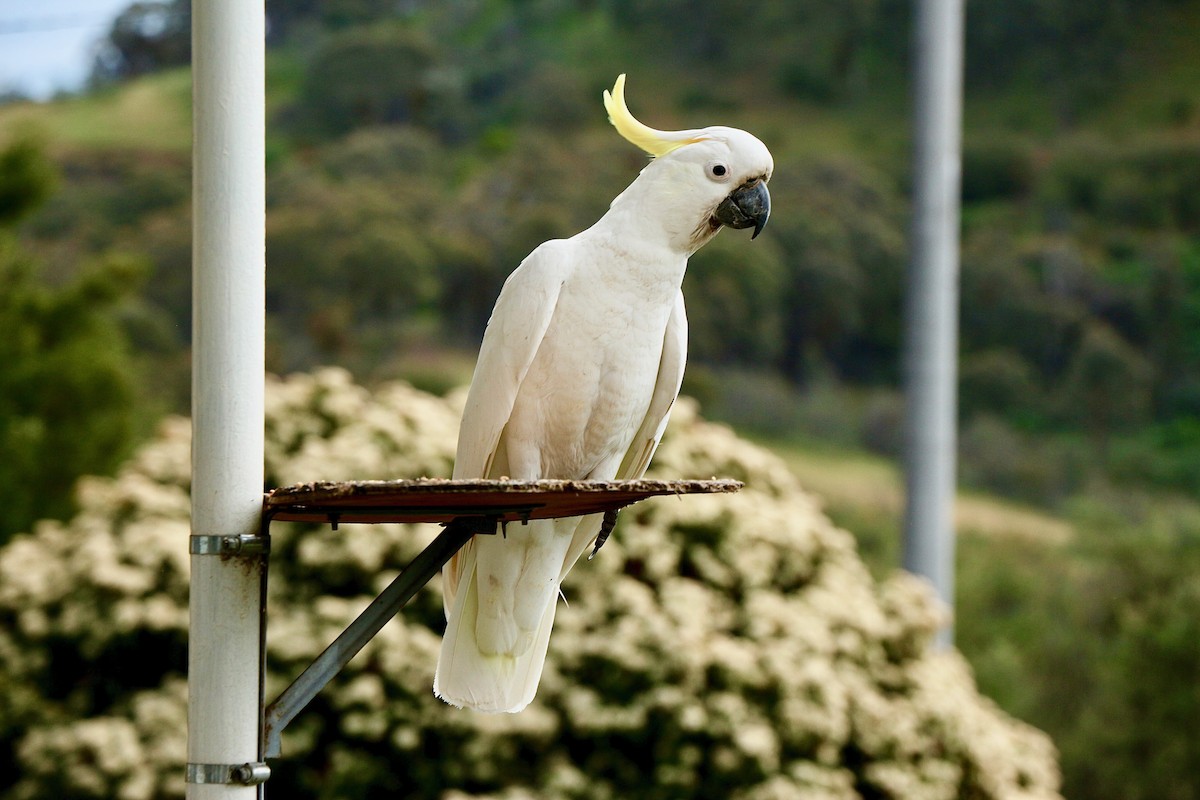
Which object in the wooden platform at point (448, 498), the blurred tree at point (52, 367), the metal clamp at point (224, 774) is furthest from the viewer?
the blurred tree at point (52, 367)

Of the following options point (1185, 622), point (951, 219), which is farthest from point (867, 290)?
point (951, 219)

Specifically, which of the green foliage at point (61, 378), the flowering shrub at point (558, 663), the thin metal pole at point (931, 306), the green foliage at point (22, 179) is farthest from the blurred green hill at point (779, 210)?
the flowering shrub at point (558, 663)

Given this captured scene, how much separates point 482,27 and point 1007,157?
530 centimetres

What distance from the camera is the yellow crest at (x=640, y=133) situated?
4.88ft

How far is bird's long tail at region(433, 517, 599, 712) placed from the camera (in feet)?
5.07

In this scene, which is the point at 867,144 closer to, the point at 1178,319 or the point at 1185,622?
the point at 1178,319

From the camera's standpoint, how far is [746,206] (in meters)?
1.50

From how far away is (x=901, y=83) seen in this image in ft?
39.5

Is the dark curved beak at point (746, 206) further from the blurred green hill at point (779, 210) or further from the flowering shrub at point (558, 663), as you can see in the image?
the blurred green hill at point (779, 210)

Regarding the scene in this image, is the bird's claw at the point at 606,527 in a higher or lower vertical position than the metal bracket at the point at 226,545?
higher

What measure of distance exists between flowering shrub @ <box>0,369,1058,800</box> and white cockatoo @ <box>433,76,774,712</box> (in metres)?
2.26

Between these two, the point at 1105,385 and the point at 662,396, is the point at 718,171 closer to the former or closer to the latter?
the point at 662,396

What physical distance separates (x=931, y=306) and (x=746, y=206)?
3.33m

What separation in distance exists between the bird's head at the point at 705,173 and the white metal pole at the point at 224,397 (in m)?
0.45
